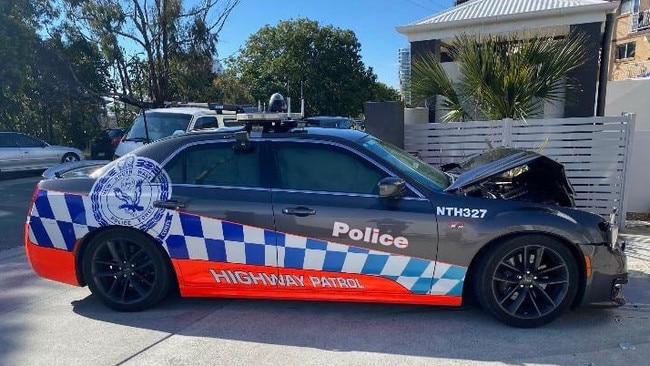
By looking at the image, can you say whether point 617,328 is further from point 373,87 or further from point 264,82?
point 373,87

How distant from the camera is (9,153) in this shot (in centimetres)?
1380

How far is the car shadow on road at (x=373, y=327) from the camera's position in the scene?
3273mm

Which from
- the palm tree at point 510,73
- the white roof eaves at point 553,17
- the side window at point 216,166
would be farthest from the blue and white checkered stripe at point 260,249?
the white roof eaves at point 553,17

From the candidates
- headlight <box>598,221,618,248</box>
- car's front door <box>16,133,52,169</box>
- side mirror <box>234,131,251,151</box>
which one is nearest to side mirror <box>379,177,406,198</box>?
side mirror <box>234,131,251,151</box>

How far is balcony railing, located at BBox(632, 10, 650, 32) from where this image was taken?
2458 cm

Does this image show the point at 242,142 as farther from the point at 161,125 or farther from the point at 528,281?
the point at 161,125

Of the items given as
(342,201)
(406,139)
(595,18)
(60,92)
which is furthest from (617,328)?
(60,92)

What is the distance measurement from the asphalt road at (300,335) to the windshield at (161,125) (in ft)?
16.6

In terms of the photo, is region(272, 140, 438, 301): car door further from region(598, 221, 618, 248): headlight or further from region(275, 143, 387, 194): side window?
region(598, 221, 618, 248): headlight

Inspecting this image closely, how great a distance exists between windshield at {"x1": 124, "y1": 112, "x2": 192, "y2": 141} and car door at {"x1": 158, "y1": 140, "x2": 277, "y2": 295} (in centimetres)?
539

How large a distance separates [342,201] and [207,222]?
1.09 meters

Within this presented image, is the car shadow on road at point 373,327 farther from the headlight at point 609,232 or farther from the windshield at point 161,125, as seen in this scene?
the windshield at point 161,125

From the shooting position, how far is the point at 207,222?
147 inches

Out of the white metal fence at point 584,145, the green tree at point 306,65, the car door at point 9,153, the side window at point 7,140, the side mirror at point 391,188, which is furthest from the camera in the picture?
the green tree at point 306,65
